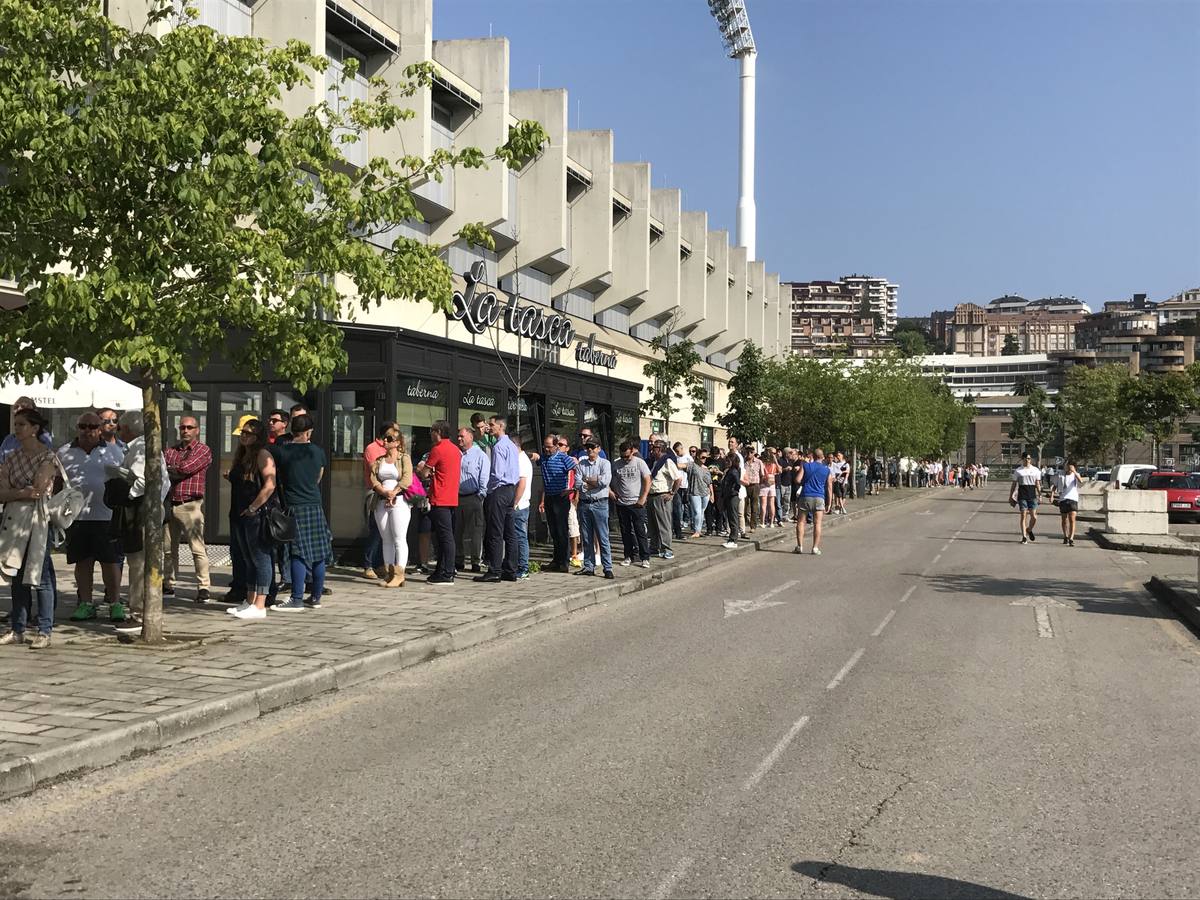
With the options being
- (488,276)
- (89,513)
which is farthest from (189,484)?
(488,276)

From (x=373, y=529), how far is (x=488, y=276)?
20.6m

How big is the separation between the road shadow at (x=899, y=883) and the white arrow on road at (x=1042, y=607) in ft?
24.9

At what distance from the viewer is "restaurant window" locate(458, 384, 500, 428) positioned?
17719 mm

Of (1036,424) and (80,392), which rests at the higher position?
(1036,424)

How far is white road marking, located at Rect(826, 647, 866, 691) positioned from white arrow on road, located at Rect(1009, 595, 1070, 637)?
2345 mm

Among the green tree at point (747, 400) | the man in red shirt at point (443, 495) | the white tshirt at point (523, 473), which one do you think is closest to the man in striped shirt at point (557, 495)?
the white tshirt at point (523, 473)

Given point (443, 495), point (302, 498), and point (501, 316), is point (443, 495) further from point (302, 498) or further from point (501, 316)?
point (501, 316)

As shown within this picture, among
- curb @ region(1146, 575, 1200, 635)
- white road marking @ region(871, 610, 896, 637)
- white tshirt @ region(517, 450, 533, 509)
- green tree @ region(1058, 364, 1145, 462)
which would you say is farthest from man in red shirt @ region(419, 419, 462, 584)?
green tree @ region(1058, 364, 1145, 462)

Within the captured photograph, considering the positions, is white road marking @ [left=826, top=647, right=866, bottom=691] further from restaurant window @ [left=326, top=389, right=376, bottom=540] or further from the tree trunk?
restaurant window @ [left=326, top=389, right=376, bottom=540]

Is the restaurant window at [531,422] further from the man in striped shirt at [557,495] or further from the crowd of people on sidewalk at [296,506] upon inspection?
the man in striped shirt at [557,495]

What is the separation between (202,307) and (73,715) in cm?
344

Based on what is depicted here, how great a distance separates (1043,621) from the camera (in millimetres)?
12711

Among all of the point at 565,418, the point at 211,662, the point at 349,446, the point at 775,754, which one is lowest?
the point at 775,754

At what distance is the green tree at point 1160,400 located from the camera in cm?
6378
